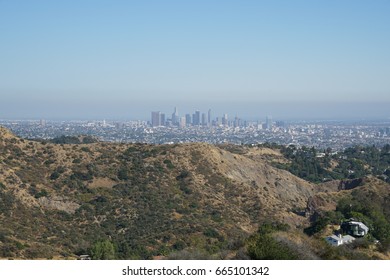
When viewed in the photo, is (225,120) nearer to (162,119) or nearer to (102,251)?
(162,119)

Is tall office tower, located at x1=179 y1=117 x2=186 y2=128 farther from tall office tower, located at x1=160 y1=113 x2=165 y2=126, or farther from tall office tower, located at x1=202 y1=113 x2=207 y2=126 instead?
tall office tower, located at x1=202 y1=113 x2=207 y2=126

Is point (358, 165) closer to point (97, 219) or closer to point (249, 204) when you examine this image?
point (249, 204)

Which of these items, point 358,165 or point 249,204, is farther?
point 358,165

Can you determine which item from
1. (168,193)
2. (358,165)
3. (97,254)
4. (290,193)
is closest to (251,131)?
(358,165)

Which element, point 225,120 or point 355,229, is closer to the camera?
point 355,229

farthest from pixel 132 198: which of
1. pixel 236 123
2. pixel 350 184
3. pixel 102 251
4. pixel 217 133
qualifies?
pixel 236 123

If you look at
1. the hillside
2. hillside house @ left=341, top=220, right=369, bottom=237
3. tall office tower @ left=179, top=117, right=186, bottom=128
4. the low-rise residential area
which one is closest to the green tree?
the hillside
